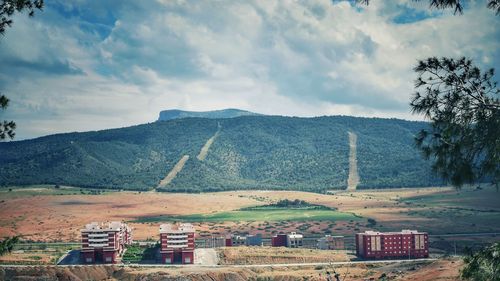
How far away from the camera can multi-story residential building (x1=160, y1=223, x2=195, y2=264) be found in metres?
90.2

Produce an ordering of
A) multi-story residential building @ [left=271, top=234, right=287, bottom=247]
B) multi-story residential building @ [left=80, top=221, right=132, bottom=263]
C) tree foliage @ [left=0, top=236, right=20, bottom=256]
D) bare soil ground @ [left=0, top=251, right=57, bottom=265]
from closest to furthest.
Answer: tree foliage @ [left=0, top=236, right=20, bottom=256] < bare soil ground @ [left=0, top=251, right=57, bottom=265] < multi-story residential building @ [left=80, top=221, right=132, bottom=263] < multi-story residential building @ [left=271, top=234, right=287, bottom=247]

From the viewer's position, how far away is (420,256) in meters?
95.4

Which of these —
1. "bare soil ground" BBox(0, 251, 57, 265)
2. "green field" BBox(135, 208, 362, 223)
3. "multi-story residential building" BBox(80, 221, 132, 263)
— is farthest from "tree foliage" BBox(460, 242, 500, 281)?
"green field" BBox(135, 208, 362, 223)

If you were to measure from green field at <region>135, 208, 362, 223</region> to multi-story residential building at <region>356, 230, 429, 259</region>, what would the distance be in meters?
44.4

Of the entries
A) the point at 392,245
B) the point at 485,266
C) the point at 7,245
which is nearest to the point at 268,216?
the point at 392,245

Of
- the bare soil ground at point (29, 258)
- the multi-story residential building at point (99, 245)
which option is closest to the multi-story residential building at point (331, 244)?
the multi-story residential building at point (99, 245)

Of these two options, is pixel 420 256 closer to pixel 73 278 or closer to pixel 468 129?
pixel 73 278

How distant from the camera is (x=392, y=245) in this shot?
9488 centimetres

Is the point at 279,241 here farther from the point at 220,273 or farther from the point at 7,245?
the point at 7,245

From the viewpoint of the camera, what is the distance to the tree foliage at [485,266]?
17031 mm

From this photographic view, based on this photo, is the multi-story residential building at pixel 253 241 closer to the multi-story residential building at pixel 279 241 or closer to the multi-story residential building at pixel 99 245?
the multi-story residential building at pixel 279 241

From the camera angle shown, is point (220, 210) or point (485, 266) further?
point (220, 210)

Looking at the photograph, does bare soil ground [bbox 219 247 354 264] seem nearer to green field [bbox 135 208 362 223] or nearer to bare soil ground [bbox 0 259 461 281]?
bare soil ground [bbox 0 259 461 281]

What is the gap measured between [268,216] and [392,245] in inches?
2390
